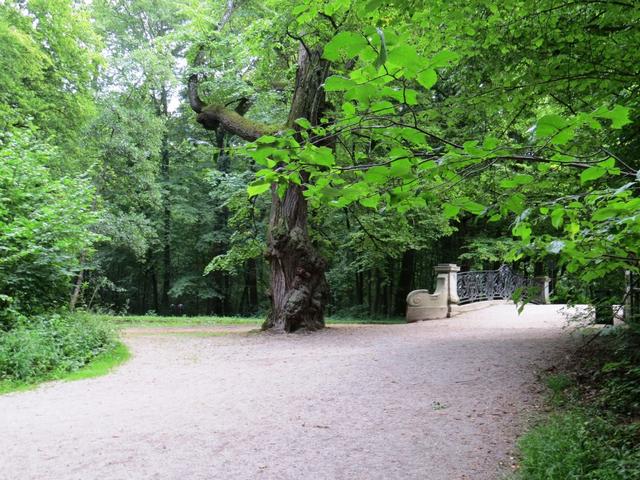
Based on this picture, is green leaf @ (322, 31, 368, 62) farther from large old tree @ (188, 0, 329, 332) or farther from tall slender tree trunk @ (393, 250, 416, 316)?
tall slender tree trunk @ (393, 250, 416, 316)

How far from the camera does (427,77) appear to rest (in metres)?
1.78

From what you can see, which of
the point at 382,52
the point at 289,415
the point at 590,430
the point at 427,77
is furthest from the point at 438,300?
the point at 382,52

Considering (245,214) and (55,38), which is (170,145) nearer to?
(55,38)

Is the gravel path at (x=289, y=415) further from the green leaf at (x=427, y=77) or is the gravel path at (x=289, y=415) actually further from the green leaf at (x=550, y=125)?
the green leaf at (x=427, y=77)

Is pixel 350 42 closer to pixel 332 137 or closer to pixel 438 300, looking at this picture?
pixel 332 137

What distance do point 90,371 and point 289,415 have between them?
3.76 m

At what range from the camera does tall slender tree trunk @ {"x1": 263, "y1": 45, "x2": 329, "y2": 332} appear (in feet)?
36.4

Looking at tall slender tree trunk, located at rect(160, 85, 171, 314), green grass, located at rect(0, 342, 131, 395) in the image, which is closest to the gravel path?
green grass, located at rect(0, 342, 131, 395)

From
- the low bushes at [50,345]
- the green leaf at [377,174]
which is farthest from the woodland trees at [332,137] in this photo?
the low bushes at [50,345]

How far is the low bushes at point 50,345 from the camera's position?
6852 millimetres

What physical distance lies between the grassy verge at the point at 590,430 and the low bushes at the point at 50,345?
20.6 feet

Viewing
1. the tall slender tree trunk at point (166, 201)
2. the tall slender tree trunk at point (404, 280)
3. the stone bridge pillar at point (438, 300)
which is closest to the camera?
the stone bridge pillar at point (438, 300)

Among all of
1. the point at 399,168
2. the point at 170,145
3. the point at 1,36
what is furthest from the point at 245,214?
the point at 170,145

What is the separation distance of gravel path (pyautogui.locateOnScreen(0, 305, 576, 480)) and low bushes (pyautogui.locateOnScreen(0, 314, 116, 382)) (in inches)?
22.0
